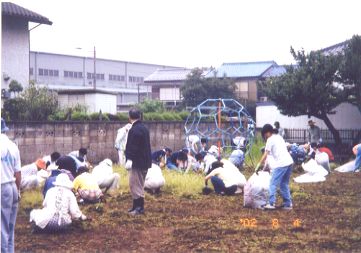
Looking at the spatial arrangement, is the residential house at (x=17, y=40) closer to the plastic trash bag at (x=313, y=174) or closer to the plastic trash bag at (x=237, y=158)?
the plastic trash bag at (x=237, y=158)

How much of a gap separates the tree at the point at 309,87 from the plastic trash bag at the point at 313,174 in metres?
5.32

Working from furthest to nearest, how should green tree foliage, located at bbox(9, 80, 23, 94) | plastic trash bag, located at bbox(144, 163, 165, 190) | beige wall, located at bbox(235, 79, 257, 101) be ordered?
beige wall, located at bbox(235, 79, 257, 101)
green tree foliage, located at bbox(9, 80, 23, 94)
plastic trash bag, located at bbox(144, 163, 165, 190)

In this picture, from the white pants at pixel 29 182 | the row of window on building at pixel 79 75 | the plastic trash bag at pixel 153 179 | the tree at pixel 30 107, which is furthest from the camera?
the row of window on building at pixel 79 75

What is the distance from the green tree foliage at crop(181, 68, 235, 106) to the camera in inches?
1192

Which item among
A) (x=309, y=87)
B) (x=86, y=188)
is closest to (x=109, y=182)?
(x=86, y=188)

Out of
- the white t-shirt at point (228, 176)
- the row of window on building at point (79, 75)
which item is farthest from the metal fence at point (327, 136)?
the row of window on building at point (79, 75)

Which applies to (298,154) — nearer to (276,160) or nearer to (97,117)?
(97,117)

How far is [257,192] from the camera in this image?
8.79m

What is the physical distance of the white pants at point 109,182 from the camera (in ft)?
32.3

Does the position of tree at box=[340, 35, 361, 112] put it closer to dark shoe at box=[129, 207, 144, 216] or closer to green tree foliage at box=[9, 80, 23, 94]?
green tree foliage at box=[9, 80, 23, 94]

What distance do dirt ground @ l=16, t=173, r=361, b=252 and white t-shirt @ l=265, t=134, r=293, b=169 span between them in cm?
76

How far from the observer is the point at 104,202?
9.16 m

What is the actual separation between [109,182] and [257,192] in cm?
281
